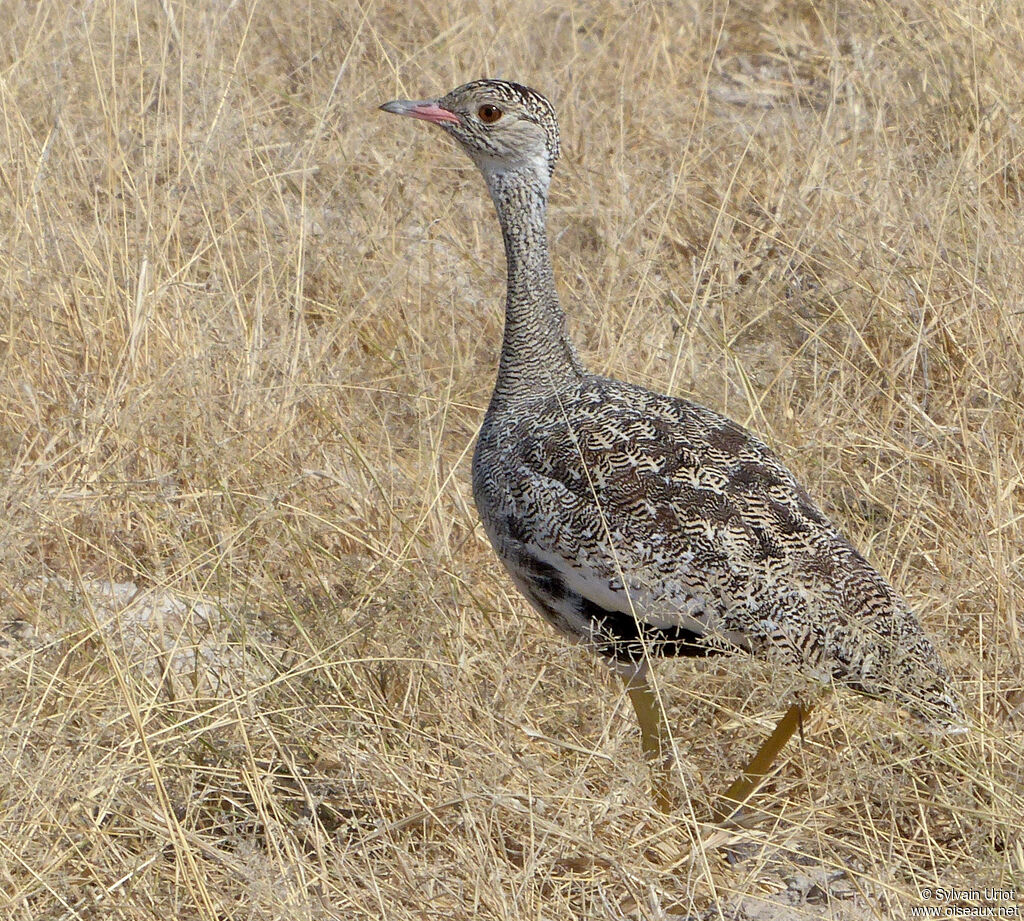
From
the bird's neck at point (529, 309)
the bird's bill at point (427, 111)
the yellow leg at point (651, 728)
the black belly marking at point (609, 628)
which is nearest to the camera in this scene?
the black belly marking at point (609, 628)

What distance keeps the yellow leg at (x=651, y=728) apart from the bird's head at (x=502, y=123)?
1.38 metres

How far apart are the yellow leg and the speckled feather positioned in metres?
0.09

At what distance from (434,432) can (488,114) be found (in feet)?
3.70

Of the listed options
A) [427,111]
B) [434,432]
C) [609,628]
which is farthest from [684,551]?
[434,432]


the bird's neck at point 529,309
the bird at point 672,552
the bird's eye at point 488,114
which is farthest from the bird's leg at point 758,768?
the bird's eye at point 488,114

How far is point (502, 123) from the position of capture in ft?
12.2

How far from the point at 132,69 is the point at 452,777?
3.64 meters

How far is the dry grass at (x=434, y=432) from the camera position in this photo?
9.22ft

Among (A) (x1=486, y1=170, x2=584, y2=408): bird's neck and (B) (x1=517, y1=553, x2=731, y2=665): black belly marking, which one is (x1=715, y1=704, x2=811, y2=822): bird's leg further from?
(A) (x1=486, y1=170, x2=584, y2=408): bird's neck

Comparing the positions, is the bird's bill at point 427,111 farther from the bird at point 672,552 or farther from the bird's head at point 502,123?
the bird at point 672,552

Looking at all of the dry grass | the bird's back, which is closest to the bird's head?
the bird's back

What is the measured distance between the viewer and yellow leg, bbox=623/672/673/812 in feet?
10.3

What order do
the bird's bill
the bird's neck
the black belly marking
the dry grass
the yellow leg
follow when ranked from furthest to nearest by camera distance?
the bird's bill
the bird's neck
the yellow leg
the black belly marking
the dry grass

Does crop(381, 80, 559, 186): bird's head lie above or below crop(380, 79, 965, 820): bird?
above
